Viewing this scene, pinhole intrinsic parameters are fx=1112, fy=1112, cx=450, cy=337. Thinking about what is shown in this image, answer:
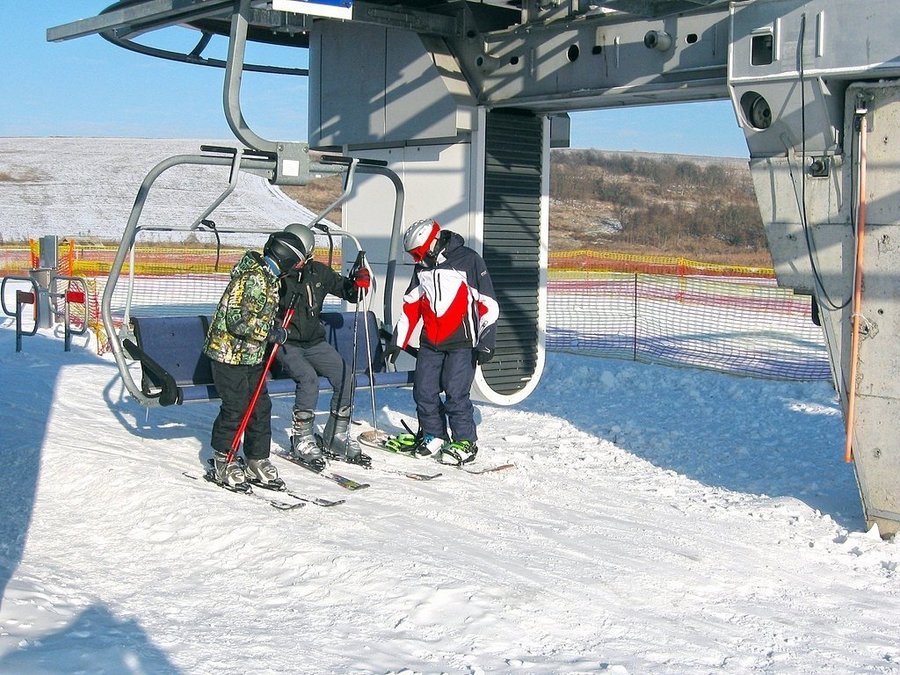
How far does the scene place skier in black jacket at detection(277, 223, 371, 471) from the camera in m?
7.62

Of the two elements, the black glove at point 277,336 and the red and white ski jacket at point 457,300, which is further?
the red and white ski jacket at point 457,300

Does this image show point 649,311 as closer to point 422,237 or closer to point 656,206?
point 422,237

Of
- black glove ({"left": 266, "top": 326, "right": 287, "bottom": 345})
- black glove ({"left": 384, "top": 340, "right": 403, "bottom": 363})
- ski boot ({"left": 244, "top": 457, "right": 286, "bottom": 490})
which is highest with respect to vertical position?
black glove ({"left": 266, "top": 326, "right": 287, "bottom": 345})

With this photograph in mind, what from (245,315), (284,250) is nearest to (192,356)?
(245,315)

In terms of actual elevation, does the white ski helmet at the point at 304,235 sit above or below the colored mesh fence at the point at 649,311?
above

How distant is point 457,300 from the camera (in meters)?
8.08

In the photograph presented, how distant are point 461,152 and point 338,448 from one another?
108 inches

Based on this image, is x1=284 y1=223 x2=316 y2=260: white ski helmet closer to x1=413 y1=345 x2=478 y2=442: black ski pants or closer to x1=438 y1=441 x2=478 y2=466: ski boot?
x1=413 y1=345 x2=478 y2=442: black ski pants

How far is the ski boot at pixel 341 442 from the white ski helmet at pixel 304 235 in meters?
1.20

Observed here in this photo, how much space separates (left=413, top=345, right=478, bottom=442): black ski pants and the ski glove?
25.0 inches

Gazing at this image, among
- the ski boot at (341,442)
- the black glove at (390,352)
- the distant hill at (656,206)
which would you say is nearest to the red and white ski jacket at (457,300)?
the black glove at (390,352)

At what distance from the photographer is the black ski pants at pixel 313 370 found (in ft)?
25.1

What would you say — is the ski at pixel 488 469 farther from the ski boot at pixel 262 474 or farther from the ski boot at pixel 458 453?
the ski boot at pixel 262 474

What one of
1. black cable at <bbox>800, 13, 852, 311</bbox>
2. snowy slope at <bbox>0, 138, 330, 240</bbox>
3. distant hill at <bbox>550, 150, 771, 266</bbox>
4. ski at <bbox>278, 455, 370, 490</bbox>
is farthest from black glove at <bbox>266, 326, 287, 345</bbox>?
distant hill at <bbox>550, 150, 771, 266</bbox>
